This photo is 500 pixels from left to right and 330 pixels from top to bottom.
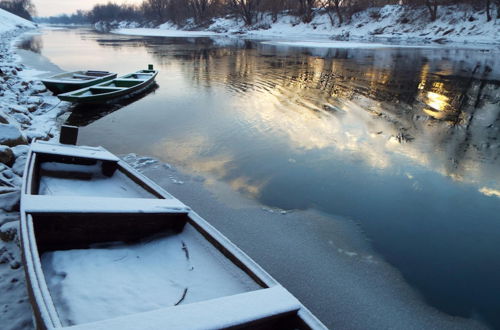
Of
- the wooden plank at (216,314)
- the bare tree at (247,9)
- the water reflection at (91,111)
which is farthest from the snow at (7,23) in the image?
the wooden plank at (216,314)

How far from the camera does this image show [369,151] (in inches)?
288

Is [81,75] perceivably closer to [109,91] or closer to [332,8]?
[109,91]

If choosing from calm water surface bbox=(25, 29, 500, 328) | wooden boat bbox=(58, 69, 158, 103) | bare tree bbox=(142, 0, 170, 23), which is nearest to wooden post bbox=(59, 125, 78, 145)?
calm water surface bbox=(25, 29, 500, 328)

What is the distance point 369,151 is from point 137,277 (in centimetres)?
586

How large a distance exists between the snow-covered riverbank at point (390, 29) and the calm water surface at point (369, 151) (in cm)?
2391

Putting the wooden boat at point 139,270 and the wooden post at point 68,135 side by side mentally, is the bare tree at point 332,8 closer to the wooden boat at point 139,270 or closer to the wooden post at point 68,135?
the wooden post at point 68,135

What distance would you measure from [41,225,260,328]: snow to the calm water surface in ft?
7.43

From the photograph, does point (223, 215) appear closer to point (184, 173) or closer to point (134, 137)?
point (184, 173)

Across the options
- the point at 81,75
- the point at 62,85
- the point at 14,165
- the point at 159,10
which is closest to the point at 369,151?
the point at 14,165

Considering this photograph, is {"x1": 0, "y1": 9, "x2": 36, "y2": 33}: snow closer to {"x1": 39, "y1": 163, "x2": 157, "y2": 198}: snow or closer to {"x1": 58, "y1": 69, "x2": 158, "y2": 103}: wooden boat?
{"x1": 58, "y1": 69, "x2": 158, "y2": 103}: wooden boat

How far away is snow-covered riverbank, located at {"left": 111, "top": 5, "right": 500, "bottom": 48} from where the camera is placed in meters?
35.9

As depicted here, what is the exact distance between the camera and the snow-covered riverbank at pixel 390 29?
35.9 metres

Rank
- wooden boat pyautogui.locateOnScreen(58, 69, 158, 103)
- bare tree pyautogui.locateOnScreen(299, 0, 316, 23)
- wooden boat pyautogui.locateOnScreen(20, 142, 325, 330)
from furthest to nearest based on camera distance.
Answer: bare tree pyautogui.locateOnScreen(299, 0, 316, 23), wooden boat pyautogui.locateOnScreen(58, 69, 158, 103), wooden boat pyautogui.locateOnScreen(20, 142, 325, 330)

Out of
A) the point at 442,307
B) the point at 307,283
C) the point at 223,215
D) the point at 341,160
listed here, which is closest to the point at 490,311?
the point at 442,307
